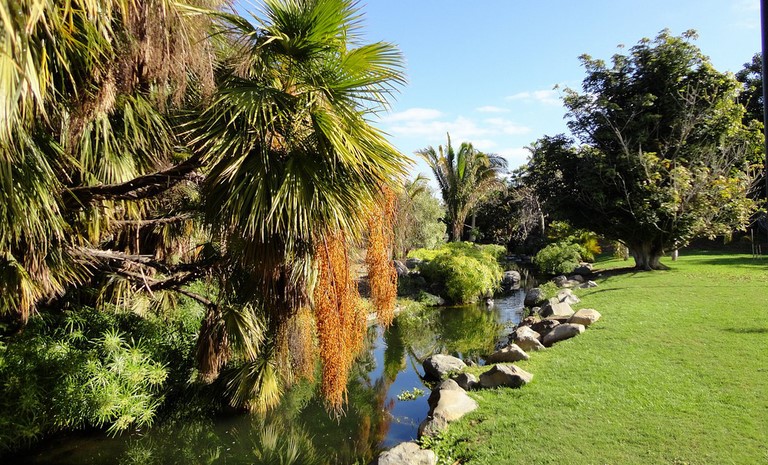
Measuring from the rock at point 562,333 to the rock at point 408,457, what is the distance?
4.86 metres

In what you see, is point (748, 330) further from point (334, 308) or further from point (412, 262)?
point (412, 262)

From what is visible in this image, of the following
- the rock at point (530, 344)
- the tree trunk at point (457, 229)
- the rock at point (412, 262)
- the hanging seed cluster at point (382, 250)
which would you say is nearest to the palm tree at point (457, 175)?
the tree trunk at point (457, 229)

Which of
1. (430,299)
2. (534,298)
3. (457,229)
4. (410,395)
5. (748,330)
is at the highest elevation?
(457,229)

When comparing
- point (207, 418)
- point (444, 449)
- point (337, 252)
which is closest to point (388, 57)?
point (337, 252)

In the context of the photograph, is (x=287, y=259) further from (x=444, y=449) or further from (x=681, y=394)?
(x=681, y=394)

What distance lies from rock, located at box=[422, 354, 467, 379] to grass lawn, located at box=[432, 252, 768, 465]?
1588mm

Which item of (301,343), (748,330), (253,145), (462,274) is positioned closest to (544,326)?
(748,330)

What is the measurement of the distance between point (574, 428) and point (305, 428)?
395 cm

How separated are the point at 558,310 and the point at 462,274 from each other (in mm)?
6108

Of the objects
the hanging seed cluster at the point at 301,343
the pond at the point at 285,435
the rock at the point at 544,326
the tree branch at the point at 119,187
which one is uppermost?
the tree branch at the point at 119,187

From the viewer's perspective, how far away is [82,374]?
5766 millimetres

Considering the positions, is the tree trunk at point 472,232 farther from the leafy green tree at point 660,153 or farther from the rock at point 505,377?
the rock at point 505,377

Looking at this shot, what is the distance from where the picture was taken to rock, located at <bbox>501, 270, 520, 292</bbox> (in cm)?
2144

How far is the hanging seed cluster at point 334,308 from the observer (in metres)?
3.49
